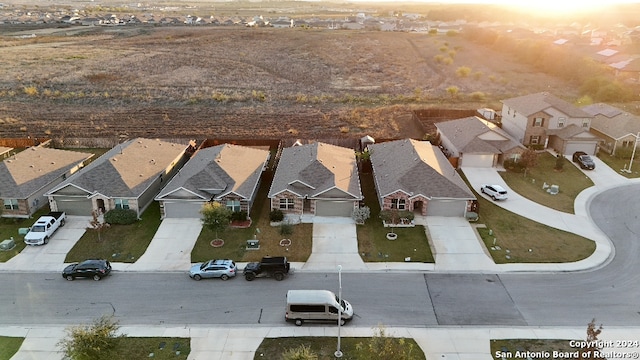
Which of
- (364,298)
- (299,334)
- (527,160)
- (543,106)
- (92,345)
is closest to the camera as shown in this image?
(92,345)

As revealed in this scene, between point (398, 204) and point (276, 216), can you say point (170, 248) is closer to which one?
point (276, 216)

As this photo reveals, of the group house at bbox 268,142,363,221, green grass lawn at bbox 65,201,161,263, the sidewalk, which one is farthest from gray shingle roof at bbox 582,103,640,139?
green grass lawn at bbox 65,201,161,263

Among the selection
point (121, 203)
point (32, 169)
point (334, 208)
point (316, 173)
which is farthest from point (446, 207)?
point (32, 169)

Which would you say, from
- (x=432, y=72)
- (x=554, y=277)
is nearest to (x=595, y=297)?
(x=554, y=277)

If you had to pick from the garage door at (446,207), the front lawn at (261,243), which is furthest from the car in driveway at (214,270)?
Result: the garage door at (446,207)

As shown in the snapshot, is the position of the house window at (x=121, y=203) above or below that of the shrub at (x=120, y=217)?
above

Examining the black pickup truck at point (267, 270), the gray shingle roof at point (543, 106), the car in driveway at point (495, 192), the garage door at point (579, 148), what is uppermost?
the gray shingle roof at point (543, 106)

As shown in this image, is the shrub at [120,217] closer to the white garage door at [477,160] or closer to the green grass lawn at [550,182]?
the white garage door at [477,160]

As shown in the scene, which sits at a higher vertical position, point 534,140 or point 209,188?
point 209,188
